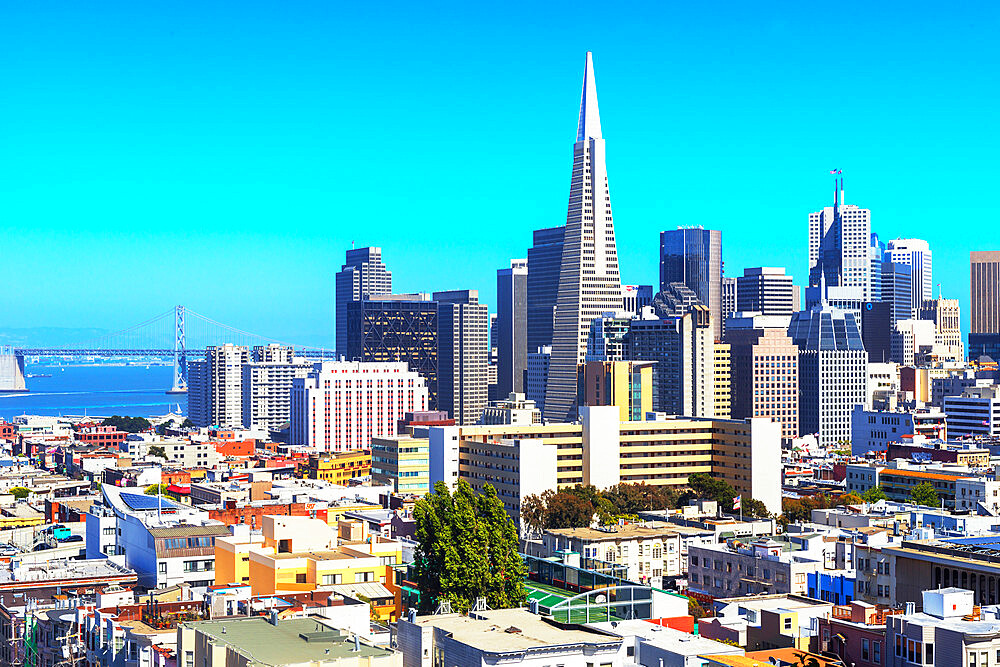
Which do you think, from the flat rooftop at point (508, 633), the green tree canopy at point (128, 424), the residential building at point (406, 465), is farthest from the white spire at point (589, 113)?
the flat rooftop at point (508, 633)

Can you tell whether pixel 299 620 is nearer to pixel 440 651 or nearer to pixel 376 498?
pixel 440 651

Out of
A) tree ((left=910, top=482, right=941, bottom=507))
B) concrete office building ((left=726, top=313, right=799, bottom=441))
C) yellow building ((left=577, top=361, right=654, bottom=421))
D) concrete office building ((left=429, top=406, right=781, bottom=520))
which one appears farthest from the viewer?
concrete office building ((left=726, top=313, right=799, bottom=441))

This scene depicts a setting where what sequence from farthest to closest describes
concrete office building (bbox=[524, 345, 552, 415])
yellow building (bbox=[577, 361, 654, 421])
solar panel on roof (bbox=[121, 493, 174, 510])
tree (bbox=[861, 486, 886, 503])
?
concrete office building (bbox=[524, 345, 552, 415]) < yellow building (bbox=[577, 361, 654, 421]) < tree (bbox=[861, 486, 886, 503]) < solar panel on roof (bbox=[121, 493, 174, 510])

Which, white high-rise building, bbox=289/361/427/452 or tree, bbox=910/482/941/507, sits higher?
white high-rise building, bbox=289/361/427/452

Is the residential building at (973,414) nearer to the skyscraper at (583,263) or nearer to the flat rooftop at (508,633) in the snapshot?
the skyscraper at (583,263)

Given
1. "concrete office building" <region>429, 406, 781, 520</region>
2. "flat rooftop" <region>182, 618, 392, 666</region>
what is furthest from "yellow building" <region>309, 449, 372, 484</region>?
"flat rooftop" <region>182, 618, 392, 666</region>

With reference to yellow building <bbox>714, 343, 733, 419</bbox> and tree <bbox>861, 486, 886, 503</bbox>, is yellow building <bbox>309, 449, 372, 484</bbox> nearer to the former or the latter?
tree <bbox>861, 486, 886, 503</bbox>

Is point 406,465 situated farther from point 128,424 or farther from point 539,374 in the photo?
point 539,374
